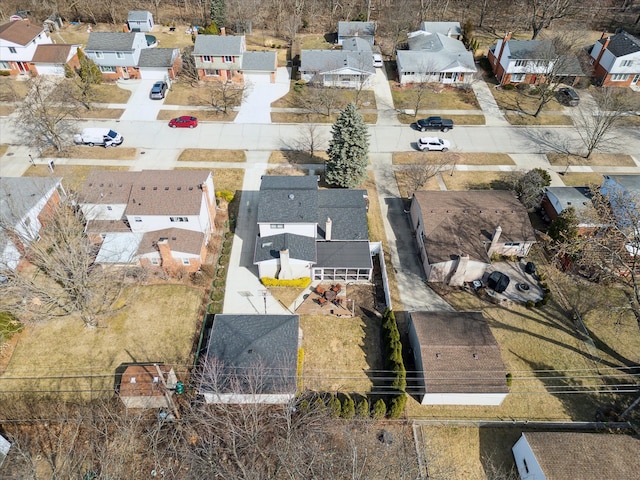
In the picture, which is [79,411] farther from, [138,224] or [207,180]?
[207,180]

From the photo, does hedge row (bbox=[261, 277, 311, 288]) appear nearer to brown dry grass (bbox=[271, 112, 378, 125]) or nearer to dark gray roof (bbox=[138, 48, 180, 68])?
brown dry grass (bbox=[271, 112, 378, 125])

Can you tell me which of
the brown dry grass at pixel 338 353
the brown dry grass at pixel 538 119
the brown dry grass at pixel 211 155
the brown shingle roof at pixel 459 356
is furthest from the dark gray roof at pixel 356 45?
the brown shingle roof at pixel 459 356

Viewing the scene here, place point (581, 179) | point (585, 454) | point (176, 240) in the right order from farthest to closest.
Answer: point (581, 179)
point (176, 240)
point (585, 454)

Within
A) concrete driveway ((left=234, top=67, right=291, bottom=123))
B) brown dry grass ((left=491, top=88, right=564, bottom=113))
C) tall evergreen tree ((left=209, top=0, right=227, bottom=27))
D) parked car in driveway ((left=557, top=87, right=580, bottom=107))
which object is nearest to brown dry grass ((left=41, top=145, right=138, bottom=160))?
concrete driveway ((left=234, top=67, right=291, bottom=123))

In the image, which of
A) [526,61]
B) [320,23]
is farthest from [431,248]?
[320,23]

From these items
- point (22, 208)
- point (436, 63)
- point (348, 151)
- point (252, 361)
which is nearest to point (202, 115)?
point (348, 151)

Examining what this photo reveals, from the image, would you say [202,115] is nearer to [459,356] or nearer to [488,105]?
[488,105]

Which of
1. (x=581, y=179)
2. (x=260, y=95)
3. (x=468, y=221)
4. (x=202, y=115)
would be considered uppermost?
(x=468, y=221)
